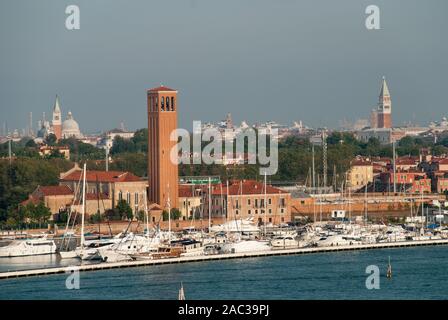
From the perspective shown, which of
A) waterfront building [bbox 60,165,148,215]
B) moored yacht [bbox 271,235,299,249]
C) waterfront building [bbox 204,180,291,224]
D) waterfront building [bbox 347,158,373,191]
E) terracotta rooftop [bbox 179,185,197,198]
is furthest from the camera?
waterfront building [bbox 347,158,373,191]

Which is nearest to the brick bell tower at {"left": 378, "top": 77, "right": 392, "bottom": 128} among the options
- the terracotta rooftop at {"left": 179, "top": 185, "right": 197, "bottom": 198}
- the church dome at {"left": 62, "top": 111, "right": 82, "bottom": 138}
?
the church dome at {"left": 62, "top": 111, "right": 82, "bottom": 138}

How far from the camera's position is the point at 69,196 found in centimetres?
3281

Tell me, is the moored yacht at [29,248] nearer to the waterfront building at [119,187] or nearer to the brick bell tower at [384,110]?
the waterfront building at [119,187]

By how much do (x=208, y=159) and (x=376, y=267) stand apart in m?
22.4

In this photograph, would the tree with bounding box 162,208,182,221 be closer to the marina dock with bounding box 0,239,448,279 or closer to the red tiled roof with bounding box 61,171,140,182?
the red tiled roof with bounding box 61,171,140,182

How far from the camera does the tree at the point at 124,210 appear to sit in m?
32.0

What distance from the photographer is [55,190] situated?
1302 inches

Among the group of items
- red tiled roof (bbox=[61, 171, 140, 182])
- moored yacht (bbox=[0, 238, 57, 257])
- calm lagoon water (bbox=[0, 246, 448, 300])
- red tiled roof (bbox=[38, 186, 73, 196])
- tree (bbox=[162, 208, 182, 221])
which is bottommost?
calm lagoon water (bbox=[0, 246, 448, 300])

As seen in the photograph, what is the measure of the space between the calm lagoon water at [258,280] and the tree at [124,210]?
271 inches

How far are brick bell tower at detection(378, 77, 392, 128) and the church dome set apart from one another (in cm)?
1888

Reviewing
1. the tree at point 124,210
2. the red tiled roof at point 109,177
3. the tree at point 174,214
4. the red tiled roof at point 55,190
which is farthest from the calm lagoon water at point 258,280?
the red tiled roof at point 109,177

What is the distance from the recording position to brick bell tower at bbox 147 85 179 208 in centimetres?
3325

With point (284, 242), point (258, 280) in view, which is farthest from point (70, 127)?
point (258, 280)

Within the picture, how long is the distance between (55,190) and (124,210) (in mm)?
1920
